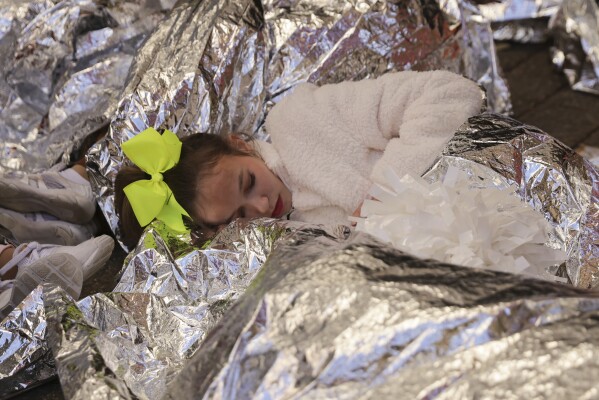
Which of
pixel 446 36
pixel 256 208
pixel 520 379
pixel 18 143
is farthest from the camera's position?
pixel 18 143

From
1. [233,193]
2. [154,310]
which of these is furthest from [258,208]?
[154,310]

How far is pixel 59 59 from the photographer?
5.21 ft

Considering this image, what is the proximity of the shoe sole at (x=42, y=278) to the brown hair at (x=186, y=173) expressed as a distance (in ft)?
0.77

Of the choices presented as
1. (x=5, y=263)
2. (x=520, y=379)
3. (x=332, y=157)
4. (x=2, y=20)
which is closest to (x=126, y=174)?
(x=5, y=263)

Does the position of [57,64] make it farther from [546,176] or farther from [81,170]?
[546,176]

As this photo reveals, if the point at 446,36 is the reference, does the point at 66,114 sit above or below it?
below

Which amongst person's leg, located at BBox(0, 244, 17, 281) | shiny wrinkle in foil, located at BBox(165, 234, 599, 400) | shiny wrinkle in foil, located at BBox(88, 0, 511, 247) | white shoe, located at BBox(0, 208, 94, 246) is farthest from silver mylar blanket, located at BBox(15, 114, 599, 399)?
shiny wrinkle in foil, located at BBox(88, 0, 511, 247)

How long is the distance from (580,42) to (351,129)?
0.76 metres

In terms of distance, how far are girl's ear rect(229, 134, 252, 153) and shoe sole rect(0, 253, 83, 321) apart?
412 mm

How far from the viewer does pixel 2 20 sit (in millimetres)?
1619

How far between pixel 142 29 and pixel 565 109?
3.37ft

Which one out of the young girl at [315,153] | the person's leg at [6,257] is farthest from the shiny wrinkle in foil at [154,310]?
the person's leg at [6,257]

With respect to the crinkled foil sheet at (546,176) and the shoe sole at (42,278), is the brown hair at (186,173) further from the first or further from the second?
the crinkled foil sheet at (546,176)

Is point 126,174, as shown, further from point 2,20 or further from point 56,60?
point 2,20
